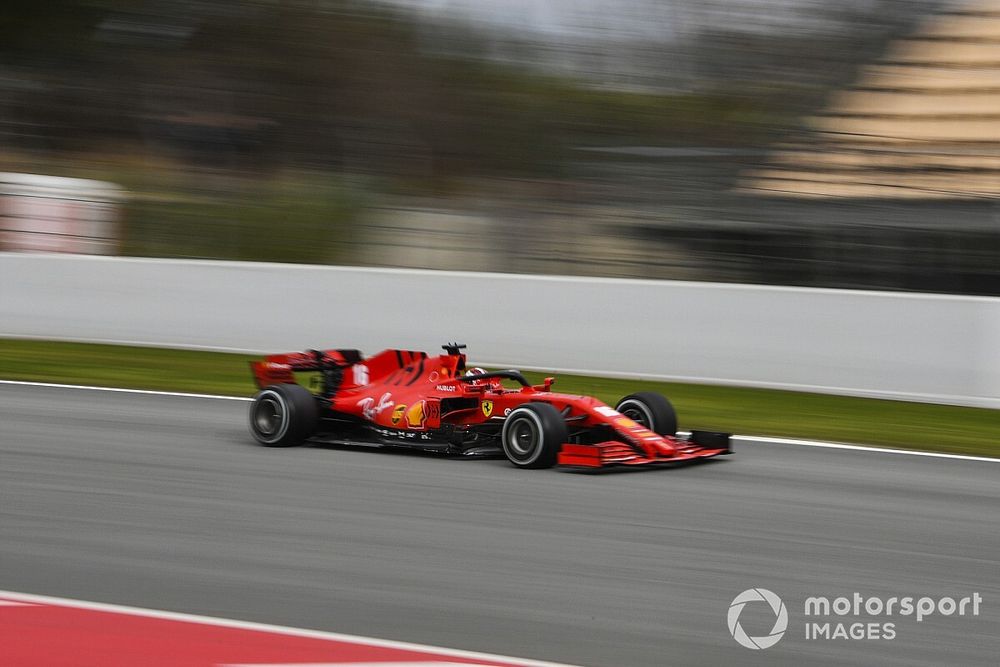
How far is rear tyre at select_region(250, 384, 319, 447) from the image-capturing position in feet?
27.8

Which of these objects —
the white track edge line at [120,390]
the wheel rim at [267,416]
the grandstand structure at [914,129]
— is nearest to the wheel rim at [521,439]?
the wheel rim at [267,416]

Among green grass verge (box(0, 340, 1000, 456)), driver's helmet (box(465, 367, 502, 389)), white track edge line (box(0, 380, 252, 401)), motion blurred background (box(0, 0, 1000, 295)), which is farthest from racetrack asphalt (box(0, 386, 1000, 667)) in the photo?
motion blurred background (box(0, 0, 1000, 295))

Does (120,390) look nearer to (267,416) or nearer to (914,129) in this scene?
(267,416)

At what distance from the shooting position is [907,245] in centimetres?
1290

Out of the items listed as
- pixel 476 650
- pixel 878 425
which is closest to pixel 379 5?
pixel 878 425

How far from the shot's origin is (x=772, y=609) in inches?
191

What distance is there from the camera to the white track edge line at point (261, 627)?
4.20 m

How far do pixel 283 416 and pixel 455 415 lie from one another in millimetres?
1291

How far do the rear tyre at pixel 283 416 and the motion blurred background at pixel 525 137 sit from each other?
5.93 meters

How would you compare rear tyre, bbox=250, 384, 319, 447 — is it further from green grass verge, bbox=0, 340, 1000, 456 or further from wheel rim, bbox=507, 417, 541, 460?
green grass verge, bbox=0, 340, 1000, 456

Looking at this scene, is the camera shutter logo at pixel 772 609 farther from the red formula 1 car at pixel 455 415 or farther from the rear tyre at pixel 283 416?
the rear tyre at pixel 283 416

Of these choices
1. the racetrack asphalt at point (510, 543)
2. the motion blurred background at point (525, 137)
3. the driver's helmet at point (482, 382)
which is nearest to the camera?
the racetrack asphalt at point (510, 543)

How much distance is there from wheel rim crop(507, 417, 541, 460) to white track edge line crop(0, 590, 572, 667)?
3344 mm

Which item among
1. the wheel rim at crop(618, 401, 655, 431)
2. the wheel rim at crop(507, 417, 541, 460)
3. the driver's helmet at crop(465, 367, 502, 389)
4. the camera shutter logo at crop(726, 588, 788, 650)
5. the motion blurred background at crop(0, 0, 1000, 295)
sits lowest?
the camera shutter logo at crop(726, 588, 788, 650)
